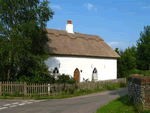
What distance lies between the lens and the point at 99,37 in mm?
35094

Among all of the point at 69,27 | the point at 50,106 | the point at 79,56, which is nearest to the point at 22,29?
the point at 50,106

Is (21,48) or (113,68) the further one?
(113,68)

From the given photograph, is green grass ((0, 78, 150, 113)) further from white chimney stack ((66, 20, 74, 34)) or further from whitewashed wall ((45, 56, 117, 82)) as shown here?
white chimney stack ((66, 20, 74, 34))

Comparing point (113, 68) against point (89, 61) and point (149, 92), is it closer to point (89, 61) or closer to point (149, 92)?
point (89, 61)

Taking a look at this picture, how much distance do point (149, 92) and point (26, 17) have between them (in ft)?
39.9

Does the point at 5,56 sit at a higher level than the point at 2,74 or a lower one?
higher

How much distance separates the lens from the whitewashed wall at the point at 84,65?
23.8 m

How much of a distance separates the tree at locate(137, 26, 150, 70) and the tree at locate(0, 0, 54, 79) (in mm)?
28882

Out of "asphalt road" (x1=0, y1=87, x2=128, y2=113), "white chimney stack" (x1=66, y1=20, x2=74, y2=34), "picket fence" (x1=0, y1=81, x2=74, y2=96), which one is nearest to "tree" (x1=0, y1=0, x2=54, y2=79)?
"picket fence" (x1=0, y1=81, x2=74, y2=96)

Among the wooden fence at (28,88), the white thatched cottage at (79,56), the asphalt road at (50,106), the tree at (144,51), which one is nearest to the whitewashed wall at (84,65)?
the white thatched cottage at (79,56)

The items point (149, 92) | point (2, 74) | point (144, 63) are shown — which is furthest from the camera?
point (144, 63)

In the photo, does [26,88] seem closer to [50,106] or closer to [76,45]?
[50,106]

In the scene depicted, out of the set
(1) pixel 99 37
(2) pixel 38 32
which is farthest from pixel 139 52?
(2) pixel 38 32

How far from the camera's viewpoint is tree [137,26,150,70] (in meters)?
40.9
